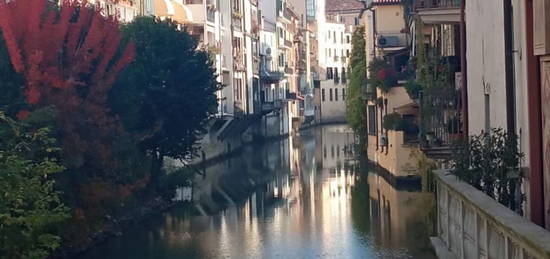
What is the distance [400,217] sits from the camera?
3067cm

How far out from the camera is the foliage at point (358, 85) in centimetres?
5262

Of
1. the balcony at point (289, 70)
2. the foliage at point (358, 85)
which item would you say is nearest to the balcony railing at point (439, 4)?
the foliage at point (358, 85)

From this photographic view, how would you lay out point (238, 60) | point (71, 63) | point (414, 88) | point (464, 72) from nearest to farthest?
point (464, 72) → point (71, 63) → point (414, 88) → point (238, 60)

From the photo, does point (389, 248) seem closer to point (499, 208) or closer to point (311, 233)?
point (311, 233)

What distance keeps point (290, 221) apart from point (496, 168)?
16.7 metres

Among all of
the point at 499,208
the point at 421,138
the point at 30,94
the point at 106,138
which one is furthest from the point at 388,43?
the point at 499,208

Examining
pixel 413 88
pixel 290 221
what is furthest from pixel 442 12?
pixel 413 88

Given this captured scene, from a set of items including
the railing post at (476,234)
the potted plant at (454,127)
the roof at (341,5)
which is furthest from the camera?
the roof at (341,5)

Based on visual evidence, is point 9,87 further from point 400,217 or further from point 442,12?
point 400,217

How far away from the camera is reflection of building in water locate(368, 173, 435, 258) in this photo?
1007 inches

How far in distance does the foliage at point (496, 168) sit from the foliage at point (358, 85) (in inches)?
1374

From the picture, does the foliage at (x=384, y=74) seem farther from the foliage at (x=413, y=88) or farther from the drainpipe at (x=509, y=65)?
the drainpipe at (x=509, y=65)

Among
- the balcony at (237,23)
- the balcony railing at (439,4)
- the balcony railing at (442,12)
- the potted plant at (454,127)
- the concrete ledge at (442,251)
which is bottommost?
the concrete ledge at (442,251)

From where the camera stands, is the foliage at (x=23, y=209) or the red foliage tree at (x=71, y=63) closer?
the foliage at (x=23, y=209)
